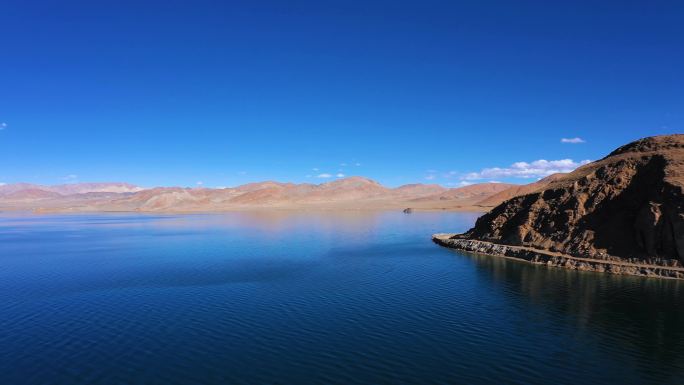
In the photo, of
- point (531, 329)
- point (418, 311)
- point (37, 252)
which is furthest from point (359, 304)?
point (37, 252)

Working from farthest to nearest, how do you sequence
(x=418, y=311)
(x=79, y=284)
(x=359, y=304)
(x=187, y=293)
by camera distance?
1. (x=79, y=284)
2. (x=187, y=293)
3. (x=359, y=304)
4. (x=418, y=311)

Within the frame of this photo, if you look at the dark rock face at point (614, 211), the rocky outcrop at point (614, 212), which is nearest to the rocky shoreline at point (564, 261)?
the rocky outcrop at point (614, 212)

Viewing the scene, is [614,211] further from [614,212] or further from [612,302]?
[612,302]

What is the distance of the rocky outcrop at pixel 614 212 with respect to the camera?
4297cm

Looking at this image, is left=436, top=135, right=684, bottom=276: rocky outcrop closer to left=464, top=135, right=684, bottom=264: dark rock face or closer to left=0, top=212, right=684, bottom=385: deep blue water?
left=464, top=135, right=684, bottom=264: dark rock face

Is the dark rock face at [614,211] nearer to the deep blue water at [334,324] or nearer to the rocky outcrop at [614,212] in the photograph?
the rocky outcrop at [614,212]

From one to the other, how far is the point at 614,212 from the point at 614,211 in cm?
16

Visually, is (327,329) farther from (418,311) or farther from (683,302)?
(683,302)

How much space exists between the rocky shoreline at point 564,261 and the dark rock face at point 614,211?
163 cm

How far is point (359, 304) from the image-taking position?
99.7 ft

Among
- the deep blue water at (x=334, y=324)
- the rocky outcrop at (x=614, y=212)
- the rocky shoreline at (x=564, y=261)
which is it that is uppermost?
the rocky outcrop at (x=614, y=212)

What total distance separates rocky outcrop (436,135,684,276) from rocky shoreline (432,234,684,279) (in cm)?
139

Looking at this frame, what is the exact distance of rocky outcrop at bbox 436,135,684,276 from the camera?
43.0 m

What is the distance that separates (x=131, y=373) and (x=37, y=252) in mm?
53311
